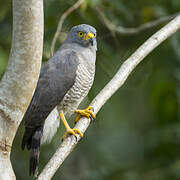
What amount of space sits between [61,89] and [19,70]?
5.20ft

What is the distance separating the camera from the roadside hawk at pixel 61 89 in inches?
138

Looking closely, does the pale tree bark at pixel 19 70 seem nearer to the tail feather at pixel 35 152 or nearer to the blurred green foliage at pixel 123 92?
the tail feather at pixel 35 152

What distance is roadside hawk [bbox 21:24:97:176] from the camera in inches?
138

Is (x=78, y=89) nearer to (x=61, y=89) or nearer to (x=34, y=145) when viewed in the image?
(x=61, y=89)

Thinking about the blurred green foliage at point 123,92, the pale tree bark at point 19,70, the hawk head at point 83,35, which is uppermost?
the pale tree bark at point 19,70

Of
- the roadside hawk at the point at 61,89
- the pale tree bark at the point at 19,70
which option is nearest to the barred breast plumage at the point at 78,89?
the roadside hawk at the point at 61,89

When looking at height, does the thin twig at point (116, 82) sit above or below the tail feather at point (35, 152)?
above

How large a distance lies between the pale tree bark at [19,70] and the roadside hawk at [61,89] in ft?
3.74

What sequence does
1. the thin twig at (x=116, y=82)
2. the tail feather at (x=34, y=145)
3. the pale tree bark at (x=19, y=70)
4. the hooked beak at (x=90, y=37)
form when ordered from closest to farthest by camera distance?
the pale tree bark at (x=19, y=70) < the thin twig at (x=116, y=82) < the tail feather at (x=34, y=145) < the hooked beak at (x=90, y=37)

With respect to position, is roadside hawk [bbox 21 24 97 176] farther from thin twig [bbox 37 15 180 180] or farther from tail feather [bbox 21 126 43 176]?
thin twig [bbox 37 15 180 180]

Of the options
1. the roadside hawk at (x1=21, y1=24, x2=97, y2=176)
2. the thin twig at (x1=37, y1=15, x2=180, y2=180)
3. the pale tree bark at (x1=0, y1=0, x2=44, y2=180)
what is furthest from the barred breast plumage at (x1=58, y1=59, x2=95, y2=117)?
the pale tree bark at (x1=0, y1=0, x2=44, y2=180)

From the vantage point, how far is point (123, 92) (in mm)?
6262

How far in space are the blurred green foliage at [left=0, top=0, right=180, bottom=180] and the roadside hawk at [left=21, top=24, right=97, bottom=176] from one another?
293 mm

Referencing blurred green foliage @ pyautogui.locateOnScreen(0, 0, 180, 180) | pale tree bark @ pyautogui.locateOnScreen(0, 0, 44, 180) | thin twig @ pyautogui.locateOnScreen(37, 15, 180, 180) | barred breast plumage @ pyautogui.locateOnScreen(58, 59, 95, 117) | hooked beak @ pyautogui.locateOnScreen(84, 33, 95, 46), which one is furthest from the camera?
blurred green foliage @ pyautogui.locateOnScreen(0, 0, 180, 180)
